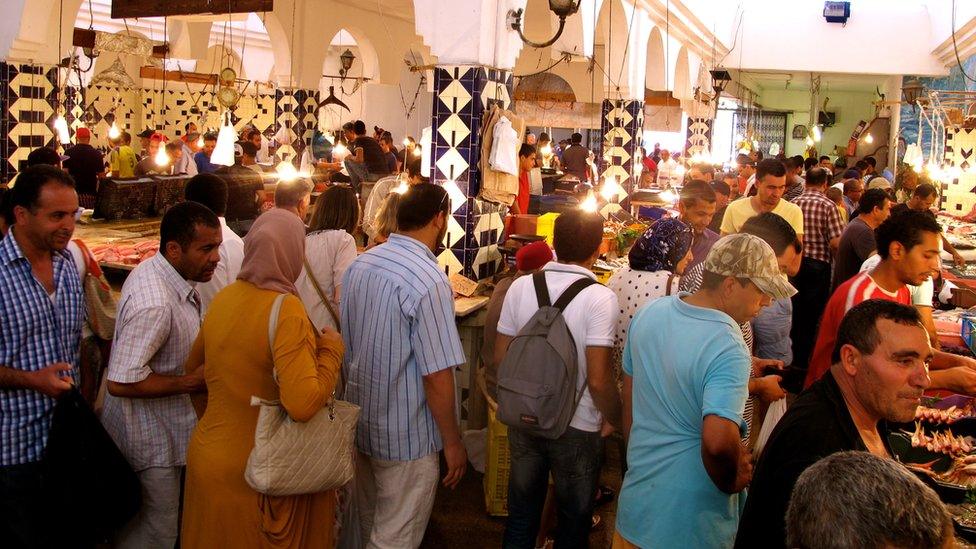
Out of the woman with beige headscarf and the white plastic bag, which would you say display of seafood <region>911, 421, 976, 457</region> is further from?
the woman with beige headscarf

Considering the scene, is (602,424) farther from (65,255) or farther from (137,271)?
(65,255)

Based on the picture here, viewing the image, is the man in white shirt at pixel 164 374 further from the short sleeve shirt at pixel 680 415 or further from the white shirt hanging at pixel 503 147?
the white shirt hanging at pixel 503 147

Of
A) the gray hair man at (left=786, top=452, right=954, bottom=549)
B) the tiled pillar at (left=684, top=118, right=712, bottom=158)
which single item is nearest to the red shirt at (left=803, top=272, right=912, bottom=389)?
the gray hair man at (left=786, top=452, right=954, bottom=549)

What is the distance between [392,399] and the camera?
Answer: 3.62m

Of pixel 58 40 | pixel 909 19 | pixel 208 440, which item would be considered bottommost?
pixel 208 440

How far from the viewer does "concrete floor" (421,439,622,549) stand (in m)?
5.02

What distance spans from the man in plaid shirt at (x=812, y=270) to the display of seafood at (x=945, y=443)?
3.59 meters

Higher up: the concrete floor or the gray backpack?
the gray backpack

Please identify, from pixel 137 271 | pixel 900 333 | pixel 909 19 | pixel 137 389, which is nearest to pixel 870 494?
pixel 900 333

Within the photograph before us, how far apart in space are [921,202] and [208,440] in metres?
9.13

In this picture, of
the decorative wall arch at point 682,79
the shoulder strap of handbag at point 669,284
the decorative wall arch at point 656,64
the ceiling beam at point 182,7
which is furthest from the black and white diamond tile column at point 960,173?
the shoulder strap of handbag at point 669,284

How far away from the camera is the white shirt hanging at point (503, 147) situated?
24.5 ft

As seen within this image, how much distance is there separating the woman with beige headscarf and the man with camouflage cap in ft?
3.62

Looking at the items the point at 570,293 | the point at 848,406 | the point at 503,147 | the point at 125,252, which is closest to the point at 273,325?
the point at 570,293
